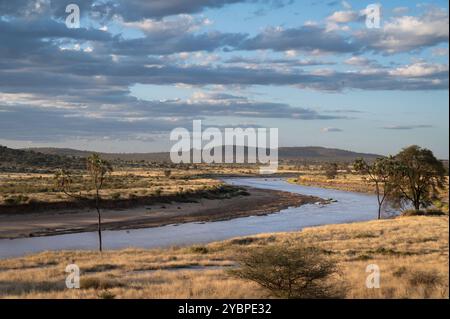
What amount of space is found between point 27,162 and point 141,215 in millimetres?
78880

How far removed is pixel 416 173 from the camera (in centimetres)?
5197

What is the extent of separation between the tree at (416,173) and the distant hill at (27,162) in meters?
82.3

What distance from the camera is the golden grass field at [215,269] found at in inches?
614

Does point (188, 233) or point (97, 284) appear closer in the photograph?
point (97, 284)

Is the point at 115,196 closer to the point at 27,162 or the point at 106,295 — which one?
the point at 106,295

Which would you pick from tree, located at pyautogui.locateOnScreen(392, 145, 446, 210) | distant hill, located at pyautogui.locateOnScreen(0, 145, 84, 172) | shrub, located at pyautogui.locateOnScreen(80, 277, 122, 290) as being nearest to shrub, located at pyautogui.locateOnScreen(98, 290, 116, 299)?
shrub, located at pyautogui.locateOnScreen(80, 277, 122, 290)

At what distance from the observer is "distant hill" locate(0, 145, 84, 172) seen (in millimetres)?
118375

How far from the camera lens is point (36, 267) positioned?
22844 mm

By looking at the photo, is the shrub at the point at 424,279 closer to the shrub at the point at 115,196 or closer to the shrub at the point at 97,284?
the shrub at the point at 97,284

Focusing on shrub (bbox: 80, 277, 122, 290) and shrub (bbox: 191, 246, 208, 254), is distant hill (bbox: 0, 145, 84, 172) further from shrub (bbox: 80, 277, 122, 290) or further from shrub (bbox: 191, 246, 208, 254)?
shrub (bbox: 80, 277, 122, 290)

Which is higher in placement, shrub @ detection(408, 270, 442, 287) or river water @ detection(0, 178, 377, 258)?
shrub @ detection(408, 270, 442, 287)

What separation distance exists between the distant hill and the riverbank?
59410mm

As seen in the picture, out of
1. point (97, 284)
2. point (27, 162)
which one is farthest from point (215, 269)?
point (27, 162)
